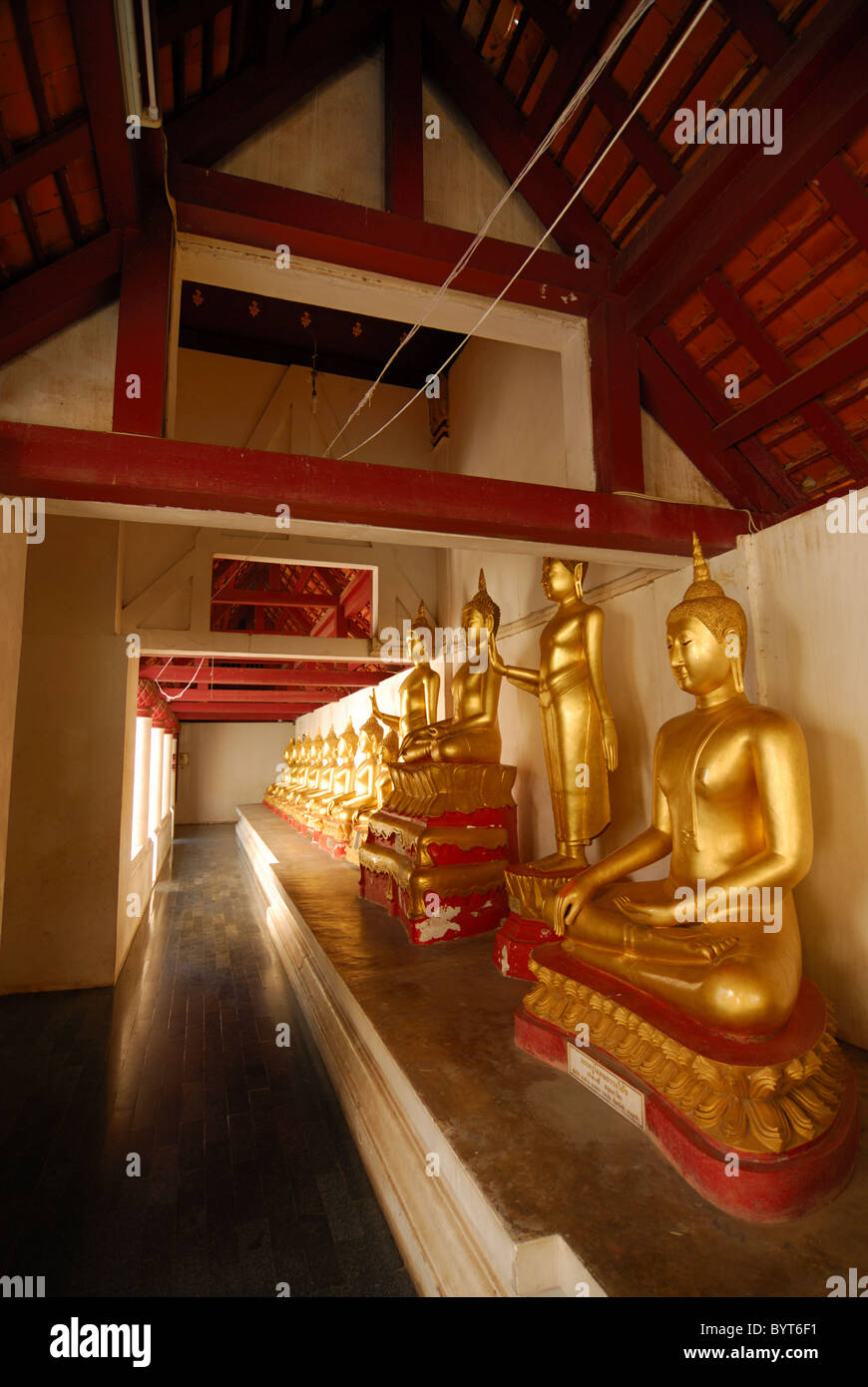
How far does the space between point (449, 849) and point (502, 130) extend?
12.5 feet

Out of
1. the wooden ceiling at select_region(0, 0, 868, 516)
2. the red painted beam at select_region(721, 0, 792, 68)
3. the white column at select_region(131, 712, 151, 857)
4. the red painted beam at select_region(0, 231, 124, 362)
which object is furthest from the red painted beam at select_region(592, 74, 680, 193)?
the white column at select_region(131, 712, 151, 857)

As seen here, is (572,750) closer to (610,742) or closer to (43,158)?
(610,742)

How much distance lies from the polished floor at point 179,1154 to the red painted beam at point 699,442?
340 cm

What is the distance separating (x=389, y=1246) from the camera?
1.88m

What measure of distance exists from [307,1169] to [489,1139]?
1.04 m

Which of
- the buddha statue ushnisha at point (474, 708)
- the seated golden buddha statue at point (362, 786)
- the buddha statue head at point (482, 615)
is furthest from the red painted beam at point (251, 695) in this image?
the buddha statue head at point (482, 615)

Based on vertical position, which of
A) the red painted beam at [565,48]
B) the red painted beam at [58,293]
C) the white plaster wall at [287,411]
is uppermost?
the white plaster wall at [287,411]

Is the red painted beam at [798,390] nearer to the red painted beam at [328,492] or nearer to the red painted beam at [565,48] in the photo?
the red painted beam at [328,492]

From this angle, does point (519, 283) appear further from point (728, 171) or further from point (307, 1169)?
point (307, 1169)

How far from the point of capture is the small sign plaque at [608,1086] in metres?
1.66

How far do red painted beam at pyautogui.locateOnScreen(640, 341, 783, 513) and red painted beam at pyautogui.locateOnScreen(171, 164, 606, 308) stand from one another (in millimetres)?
518

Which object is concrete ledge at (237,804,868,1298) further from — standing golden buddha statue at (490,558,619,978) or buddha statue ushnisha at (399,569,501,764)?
buddha statue ushnisha at (399,569,501,764)
